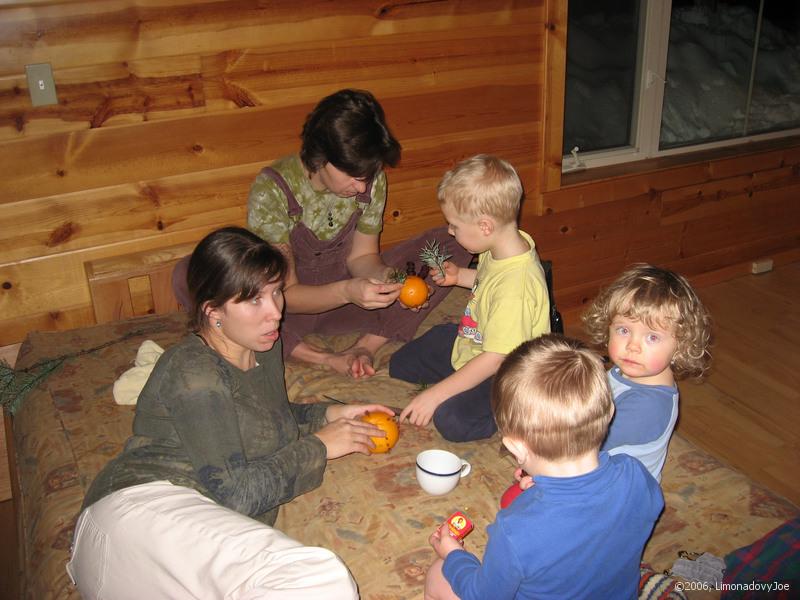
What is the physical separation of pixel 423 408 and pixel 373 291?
446mm

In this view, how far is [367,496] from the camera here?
6.36 feet

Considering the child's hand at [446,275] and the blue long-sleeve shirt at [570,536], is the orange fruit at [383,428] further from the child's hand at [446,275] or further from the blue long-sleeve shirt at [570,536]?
the blue long-sleeve shirt at [570,536]

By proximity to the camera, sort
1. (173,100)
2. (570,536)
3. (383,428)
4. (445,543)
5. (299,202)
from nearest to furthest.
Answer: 1. (570,536)
2. (445,543)
3. (383,428)
4. (299,202)
5. (173,100)

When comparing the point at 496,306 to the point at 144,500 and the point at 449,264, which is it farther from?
the point at 144,500

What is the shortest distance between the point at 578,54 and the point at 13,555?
3341mm

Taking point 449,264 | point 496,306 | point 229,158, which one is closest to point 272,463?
point 496,306

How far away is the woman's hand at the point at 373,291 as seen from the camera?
91.5 inches

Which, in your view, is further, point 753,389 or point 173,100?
point 753,389

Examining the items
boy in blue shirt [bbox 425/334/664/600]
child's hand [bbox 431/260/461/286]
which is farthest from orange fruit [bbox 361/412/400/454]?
boy in blue shirt [bbox 425/334/664/600]

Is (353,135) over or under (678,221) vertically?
over

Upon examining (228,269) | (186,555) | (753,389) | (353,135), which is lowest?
(753,389)

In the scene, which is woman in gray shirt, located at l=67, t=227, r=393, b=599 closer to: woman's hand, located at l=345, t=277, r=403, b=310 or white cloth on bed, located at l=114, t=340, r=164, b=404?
woman's hand, located at l=345, t=277, r=403, b=310

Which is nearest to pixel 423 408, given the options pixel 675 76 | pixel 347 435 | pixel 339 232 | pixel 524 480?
pixel 347 435

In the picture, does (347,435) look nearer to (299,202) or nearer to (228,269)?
(228,269)
